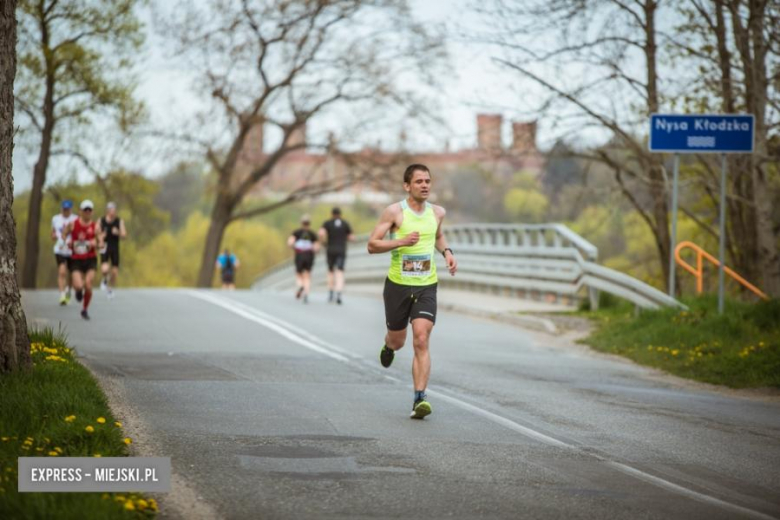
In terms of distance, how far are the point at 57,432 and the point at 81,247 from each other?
11.1 meters

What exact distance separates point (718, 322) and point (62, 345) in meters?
7.77

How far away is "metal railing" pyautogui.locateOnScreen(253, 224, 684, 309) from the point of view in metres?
17.9

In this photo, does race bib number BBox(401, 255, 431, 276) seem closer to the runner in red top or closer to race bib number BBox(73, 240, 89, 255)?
the runner in red top

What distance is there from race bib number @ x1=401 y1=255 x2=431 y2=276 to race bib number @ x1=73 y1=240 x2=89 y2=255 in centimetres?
956

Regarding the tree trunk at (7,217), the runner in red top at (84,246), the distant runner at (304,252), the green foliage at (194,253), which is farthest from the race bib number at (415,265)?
the green foliage at (194,253)

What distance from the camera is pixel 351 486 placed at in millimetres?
6160

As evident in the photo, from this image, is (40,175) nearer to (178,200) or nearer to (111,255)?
(111,255)

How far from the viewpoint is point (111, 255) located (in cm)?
2178

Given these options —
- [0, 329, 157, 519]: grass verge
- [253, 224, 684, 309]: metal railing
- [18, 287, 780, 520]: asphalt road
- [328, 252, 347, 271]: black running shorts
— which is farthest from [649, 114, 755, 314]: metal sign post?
[0, 329, 157, 519]: grass verge

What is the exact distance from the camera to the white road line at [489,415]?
6156 millimetres

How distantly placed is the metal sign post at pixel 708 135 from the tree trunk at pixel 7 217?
899 centimetres

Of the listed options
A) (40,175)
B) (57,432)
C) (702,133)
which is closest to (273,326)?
(702,133)

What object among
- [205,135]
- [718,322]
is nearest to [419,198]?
[718,322]

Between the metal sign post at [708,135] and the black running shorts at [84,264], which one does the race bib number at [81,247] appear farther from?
the metal sign post at [708,135]
